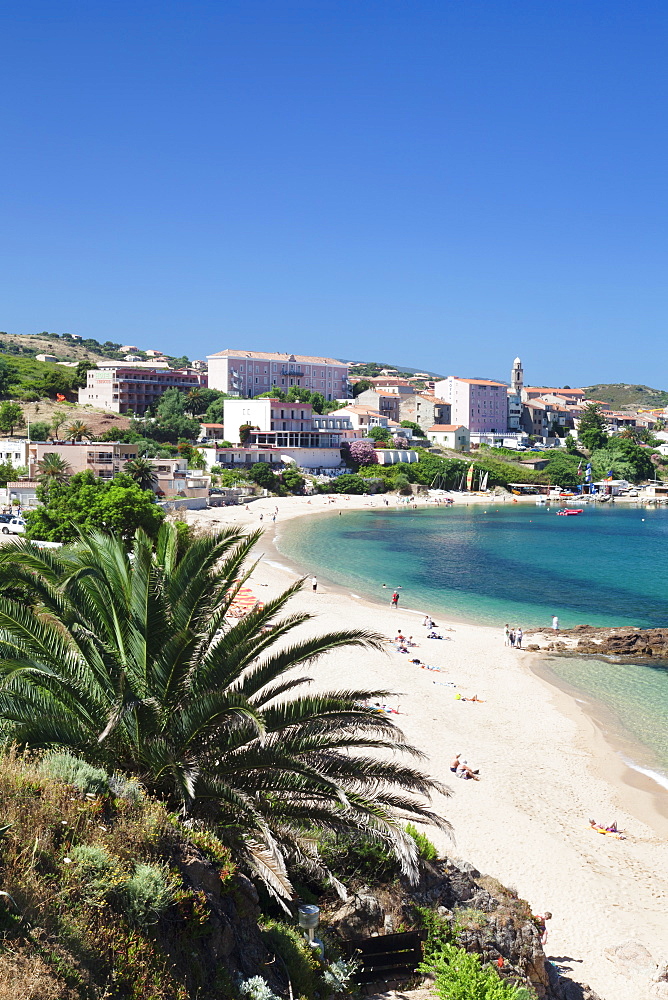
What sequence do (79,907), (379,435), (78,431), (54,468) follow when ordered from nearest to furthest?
(79,907)
(54,468)
(78,431)
(379,435)

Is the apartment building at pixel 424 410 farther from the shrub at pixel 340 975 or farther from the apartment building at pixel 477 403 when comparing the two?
the shrub at pixel 340 975

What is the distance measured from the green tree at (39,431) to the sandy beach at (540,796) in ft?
176

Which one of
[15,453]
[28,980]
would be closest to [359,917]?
[28,980]

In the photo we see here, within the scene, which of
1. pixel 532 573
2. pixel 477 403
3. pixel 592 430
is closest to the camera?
pixel 532 573

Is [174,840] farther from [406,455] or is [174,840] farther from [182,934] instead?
[406,455]

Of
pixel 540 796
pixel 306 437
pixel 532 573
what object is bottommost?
pixel 540 796

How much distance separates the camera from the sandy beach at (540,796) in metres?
12.7

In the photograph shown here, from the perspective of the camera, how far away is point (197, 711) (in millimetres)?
7699

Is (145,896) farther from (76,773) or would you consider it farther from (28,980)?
(76,773)

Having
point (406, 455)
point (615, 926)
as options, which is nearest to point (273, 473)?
point (406, 455)

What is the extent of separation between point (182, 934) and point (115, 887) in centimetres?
70

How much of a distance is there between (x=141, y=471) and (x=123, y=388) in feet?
146

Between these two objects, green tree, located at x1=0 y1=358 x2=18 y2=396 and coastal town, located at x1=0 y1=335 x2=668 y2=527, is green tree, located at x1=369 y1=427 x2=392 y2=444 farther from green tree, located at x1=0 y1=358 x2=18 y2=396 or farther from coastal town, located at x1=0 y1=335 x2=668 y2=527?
green tree, located at x1=0 y1=358 x2=18 y2=396

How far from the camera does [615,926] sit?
41.9 ft
